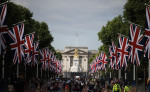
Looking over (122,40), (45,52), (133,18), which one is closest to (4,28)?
(122,40)

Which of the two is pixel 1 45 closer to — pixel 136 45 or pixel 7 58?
pixel 136 45

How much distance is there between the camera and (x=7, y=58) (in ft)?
147

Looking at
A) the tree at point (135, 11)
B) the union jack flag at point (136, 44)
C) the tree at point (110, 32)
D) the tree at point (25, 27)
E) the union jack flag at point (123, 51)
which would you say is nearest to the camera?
the union jack flag at point (136, 44)

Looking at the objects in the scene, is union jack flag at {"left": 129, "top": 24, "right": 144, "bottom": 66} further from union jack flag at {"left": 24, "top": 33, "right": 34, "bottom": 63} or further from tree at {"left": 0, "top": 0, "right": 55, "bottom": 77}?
tree at {"left": 0, "top": 0, "right": 55, "bottom": 77}

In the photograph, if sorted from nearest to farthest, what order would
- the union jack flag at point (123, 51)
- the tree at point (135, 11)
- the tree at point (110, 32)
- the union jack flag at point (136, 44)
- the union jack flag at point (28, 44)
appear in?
the union jack flag at point (136, 44)
the union jack flag at point (123, 51)
the union jack flag at point (28, 44)
the tree at point (135, 11)
the tree at point (110, 32)

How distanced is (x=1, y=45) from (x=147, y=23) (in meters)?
10.2

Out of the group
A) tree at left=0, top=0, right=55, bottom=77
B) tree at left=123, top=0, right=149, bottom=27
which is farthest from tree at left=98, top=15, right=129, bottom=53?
tree at left=123, top=0, right=149, bottom=27

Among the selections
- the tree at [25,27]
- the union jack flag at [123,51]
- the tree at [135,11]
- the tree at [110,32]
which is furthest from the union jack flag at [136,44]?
the tree at [110,32]

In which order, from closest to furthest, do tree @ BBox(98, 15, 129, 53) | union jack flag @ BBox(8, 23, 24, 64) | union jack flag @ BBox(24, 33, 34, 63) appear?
union jack flag @ BBox(8, 23, 24, 64) → union jack flag @ BBox(24, 33, 34, 63) → tree @ BBox(98, 15, 129, 53)

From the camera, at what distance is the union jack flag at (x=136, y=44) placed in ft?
90.3

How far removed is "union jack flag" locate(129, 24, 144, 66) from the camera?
27.5 metres

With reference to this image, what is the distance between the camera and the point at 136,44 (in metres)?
27.7

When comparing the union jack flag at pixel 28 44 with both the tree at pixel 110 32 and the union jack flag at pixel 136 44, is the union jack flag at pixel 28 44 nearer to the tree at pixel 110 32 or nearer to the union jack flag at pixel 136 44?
the union jack flag at pixel 136 44

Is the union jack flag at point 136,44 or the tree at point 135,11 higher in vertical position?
the tree at point 135,11
